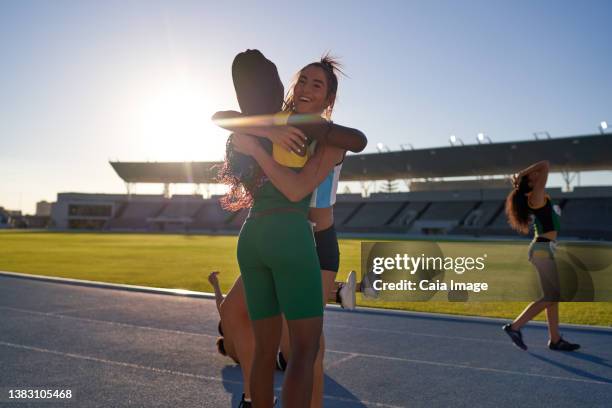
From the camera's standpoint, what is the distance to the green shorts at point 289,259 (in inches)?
87.4

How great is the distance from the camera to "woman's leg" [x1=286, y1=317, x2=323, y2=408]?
85.7 inches

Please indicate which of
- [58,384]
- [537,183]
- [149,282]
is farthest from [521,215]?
[149,282]

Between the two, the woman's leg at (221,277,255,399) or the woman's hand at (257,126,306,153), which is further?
the woman's leg at (221,277,255,399)

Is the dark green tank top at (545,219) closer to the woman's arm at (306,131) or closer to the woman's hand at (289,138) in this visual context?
the woman's arm at (306,131)

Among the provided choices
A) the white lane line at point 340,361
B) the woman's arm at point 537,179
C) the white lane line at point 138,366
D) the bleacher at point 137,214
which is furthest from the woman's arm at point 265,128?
the bleacher at point 137,214

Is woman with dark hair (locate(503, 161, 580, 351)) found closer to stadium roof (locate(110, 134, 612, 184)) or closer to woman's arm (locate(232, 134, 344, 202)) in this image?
woman's arm (locate(232, 134, 344, 202))

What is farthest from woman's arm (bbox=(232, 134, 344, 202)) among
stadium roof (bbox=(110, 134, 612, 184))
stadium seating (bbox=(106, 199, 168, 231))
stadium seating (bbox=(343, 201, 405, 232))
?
stadium seating (bbox=(106, 199, 168, 231))

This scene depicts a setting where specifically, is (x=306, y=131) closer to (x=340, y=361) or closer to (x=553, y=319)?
(x=340, y=361)

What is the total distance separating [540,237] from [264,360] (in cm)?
425

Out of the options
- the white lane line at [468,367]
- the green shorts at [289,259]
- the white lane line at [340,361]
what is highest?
the green shorts at [289,259]

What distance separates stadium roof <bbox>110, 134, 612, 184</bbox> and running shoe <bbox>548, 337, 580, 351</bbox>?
44745mm

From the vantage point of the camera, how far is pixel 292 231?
2244 mm

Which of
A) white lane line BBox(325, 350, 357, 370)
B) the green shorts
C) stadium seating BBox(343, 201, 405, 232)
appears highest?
stadium seating BBox(343, 201, 405, 232)

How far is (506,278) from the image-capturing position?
44.3 ft
